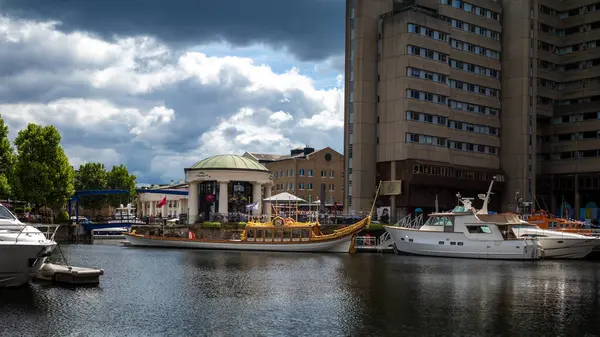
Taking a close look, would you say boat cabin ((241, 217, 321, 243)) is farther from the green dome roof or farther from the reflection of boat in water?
the green dome roof

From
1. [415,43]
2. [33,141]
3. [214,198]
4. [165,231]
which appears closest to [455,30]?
[415,43]

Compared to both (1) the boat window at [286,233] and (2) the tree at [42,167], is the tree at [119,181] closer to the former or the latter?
(2) the tree at [42,167]

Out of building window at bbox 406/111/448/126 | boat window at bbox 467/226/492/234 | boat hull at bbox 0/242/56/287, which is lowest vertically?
boat hull at bbox 0/242/56/287

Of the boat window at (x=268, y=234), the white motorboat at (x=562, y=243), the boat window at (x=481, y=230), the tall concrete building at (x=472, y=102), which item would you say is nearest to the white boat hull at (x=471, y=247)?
the boat window at (x=481, y=230)

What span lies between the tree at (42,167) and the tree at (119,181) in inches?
2583

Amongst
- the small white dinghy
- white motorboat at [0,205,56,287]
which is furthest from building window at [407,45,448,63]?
white motorboat at [0,205,56,287]

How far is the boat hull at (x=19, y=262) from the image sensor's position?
140 feet

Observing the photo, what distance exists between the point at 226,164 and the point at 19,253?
8025cm

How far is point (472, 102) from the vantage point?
129 meters

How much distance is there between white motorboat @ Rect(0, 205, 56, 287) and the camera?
4262cm

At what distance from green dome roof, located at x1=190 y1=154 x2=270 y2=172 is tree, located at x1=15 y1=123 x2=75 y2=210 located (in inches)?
980

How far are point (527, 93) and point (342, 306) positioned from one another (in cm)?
10189

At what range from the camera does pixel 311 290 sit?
48750 mm

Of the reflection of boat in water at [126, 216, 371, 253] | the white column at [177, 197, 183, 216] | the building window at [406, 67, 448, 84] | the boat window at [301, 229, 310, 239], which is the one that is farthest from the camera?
the white column at [177, 197, 183, 216]
